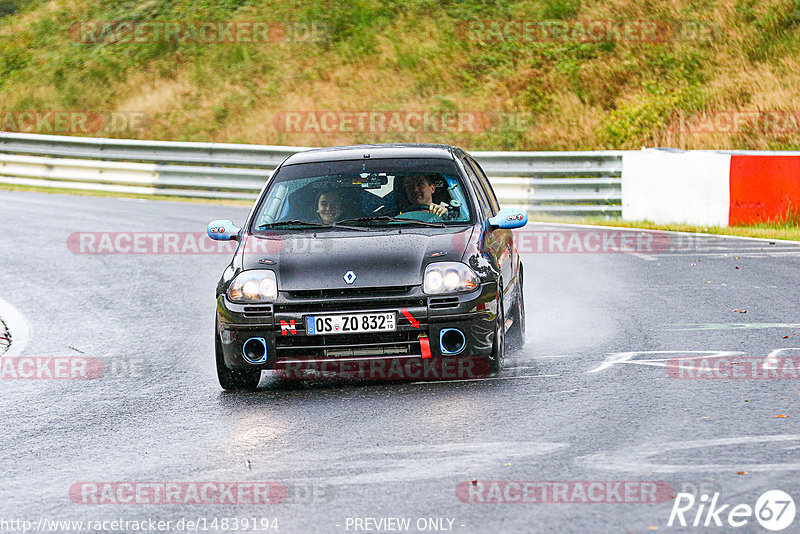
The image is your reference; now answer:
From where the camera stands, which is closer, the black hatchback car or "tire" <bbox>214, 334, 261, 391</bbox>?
the black hatchback car

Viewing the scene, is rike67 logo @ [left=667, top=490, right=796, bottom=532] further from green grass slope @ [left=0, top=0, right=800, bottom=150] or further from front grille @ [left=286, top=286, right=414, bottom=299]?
green grass slope @ [left=0, top=0, right=800, bottom=150]

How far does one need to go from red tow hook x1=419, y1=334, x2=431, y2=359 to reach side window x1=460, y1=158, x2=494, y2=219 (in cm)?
154

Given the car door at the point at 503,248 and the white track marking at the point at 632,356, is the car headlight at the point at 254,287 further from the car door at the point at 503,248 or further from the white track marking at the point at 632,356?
the white track marking at the point at 632,356

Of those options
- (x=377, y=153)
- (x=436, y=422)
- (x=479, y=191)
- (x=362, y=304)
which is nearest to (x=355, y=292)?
(x=362, y=304)

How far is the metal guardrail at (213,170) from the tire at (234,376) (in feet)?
40.9

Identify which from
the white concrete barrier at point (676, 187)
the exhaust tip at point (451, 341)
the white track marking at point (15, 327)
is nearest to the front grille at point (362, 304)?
the exhaust tip at point (451, 341)

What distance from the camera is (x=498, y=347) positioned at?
816 cm

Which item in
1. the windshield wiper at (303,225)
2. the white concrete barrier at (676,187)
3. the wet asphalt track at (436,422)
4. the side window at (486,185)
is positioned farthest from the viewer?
the white concrete barrier at (676,187)

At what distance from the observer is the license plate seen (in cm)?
773

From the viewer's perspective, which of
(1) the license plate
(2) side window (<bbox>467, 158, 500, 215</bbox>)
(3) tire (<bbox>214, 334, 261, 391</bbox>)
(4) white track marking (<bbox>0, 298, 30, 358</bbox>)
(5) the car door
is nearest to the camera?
(1) the license plate

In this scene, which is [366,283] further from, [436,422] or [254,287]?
[436,422]

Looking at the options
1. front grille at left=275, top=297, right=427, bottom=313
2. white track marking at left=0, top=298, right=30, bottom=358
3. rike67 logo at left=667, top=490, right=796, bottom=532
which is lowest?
white track marking at left=0, top=298, right=30, bottom=358

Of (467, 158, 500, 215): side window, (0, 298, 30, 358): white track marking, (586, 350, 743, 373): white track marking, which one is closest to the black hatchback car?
(586, 350, 743, 373): white track marking

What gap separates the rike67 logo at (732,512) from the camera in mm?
4961
